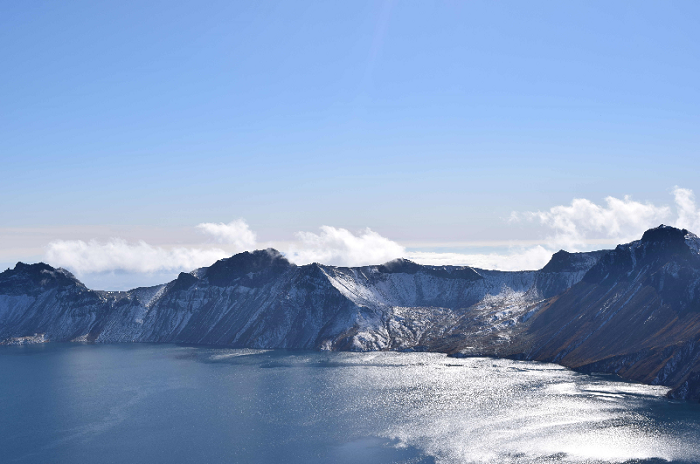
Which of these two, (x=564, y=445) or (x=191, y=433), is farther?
(x=191, y=433)

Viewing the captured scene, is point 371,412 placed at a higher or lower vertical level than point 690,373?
lower

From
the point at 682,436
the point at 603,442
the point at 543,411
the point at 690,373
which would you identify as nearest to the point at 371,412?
the point at 543,411

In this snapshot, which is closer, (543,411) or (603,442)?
(603,442)

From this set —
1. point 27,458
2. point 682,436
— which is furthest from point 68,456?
point 682,436

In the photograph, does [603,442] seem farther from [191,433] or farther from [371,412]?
[191,433]

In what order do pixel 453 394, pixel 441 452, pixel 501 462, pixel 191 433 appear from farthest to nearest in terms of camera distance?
pixel 453 394
pixel 191 433
pixel 441 452
pixel 501 462

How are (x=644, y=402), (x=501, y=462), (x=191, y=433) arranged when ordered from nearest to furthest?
(x=501, y=462) → (x=191, y=433) → (x=644, y=402)

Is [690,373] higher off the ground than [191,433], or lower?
higher

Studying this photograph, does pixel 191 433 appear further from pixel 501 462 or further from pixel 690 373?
pixel 690 373

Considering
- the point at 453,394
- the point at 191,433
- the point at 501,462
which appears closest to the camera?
the point at 501,462
